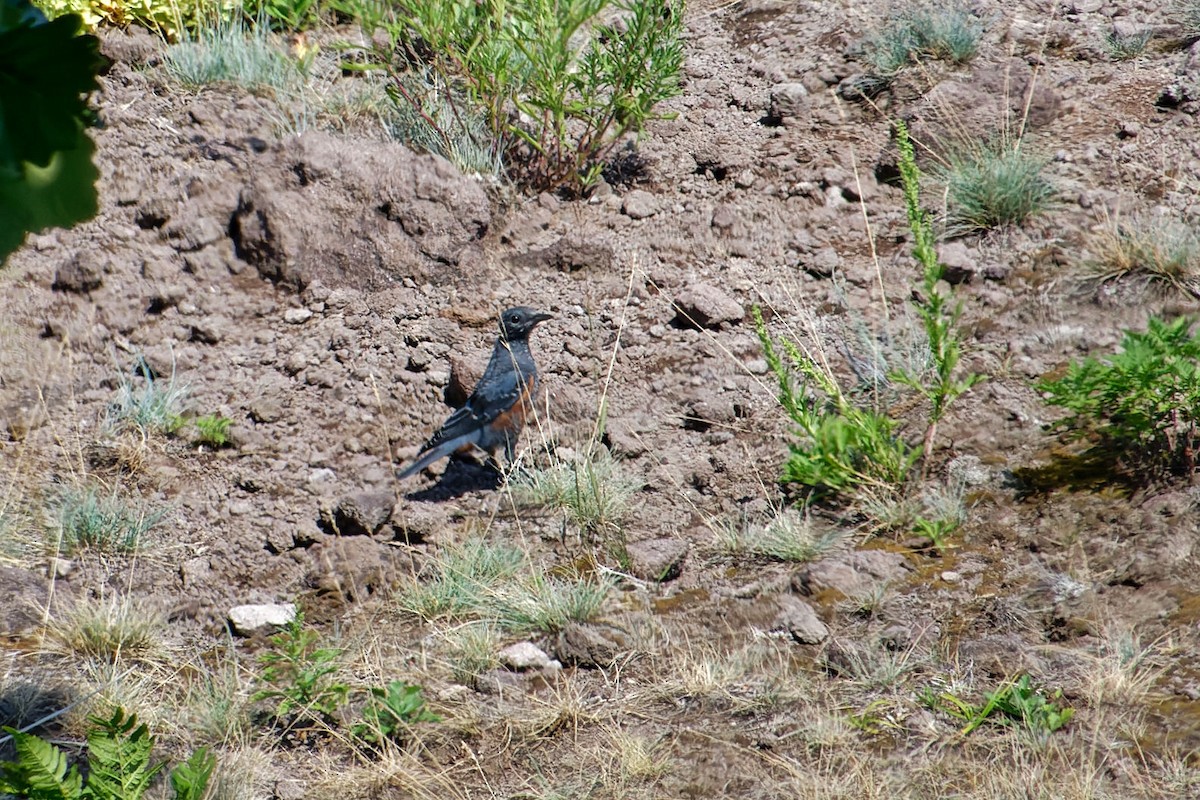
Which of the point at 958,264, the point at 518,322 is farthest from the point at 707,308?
the point at 958,264

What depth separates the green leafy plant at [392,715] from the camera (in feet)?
12.5

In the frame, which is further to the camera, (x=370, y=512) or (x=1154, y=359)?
(x=370, y=512)

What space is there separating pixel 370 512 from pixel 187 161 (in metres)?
3.03

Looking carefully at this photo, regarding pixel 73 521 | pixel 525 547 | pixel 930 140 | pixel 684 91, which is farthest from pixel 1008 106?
pixel 73 521

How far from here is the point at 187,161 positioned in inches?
273

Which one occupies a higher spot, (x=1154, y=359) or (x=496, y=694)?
(x=1154, y=359)

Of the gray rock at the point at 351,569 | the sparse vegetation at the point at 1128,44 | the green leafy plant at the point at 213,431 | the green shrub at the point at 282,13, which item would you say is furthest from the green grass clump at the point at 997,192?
the green shrub at the point at 282,13

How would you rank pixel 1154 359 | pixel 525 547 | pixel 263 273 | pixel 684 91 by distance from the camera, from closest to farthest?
pixel 1154 359
pixel 525 547
pixel 263 273
pixel 684 91

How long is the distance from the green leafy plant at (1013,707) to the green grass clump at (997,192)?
3.21 metres

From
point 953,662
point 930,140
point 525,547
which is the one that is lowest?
point 525,547

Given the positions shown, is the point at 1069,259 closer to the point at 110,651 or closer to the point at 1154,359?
the point at 1154,359

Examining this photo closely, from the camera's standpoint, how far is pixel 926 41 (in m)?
7.55

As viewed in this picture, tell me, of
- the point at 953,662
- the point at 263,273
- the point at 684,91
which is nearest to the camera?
the point at 953,662

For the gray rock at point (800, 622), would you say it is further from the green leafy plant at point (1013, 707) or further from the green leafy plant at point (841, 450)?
the green leafy plant at point (841, 450)
